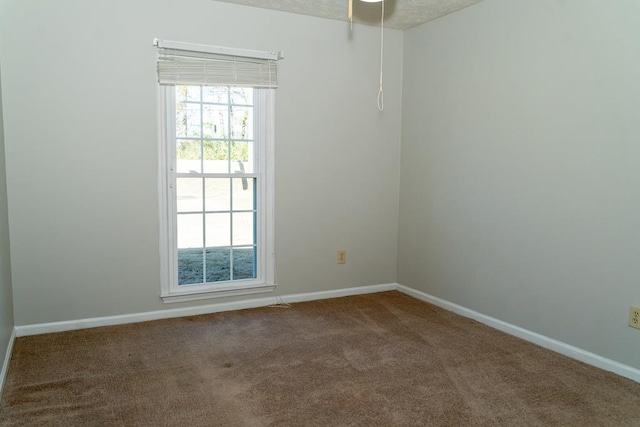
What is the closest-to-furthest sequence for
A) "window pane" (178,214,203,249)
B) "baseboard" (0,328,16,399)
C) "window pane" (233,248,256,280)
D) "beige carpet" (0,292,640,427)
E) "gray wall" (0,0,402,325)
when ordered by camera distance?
"beige carpet" (0,292,640,427)
"baseboard" (0,328,16,399)
"gray wall" (0,0,402,325)
"window pane" (178,214,203,249)
"window pane" (233,248,256,280)

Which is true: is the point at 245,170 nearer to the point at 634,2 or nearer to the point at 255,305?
the point at 255,305

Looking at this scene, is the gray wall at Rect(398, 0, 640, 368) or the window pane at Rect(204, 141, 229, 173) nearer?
the gray wall at Rect(398, 0, 640, 368)

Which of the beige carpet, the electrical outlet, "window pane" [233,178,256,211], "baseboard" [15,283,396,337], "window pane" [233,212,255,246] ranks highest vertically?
"window pane" [233,178,256,211]

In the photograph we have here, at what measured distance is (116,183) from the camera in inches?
129

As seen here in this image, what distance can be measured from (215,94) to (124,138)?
74cm

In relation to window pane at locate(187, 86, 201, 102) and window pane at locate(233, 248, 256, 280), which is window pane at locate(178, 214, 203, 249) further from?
window pane at locate(187, 86, 201, 102)

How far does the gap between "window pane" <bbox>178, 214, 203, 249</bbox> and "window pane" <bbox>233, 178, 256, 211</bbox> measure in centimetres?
32

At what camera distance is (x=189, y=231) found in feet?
11.7

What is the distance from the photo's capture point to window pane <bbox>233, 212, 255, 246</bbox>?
373cm

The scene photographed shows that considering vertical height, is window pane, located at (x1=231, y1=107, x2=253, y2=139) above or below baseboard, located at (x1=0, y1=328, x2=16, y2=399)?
above

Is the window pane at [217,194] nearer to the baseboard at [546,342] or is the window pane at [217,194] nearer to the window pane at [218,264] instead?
the window pane at [218,264]

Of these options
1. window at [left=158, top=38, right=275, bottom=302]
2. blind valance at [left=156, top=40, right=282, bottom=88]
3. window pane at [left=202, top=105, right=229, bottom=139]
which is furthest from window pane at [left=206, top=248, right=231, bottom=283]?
blind valance at [left=156, top=40, right=282, bottom=88]

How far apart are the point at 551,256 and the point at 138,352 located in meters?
2.65

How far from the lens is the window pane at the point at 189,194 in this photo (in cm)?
350
